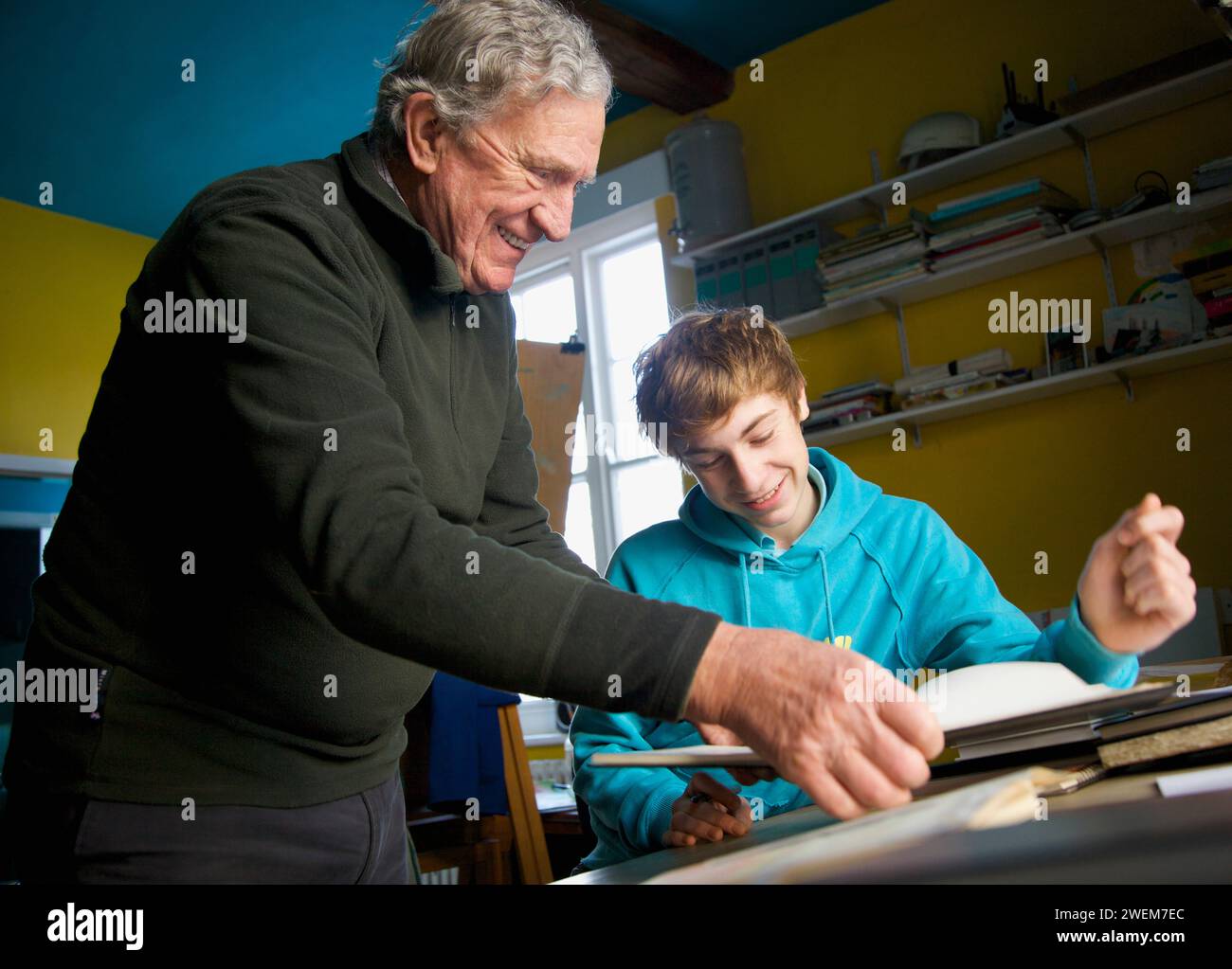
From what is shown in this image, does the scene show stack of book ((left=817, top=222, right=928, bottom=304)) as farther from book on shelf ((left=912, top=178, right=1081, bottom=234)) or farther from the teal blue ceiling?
the teal blue ceiling

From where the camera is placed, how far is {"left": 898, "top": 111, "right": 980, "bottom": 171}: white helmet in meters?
3.77

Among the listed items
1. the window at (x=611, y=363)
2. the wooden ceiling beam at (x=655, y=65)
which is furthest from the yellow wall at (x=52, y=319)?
the wooden ceiling beam at (x=655, y=65)

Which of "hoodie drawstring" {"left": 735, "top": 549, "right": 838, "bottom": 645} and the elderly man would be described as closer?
the elderly man

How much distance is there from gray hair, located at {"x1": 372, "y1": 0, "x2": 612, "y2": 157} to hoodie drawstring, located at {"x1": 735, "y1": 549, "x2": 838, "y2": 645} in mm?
667

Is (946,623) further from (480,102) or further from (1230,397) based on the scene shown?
(1230,397)

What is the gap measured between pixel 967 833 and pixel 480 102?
0.86m

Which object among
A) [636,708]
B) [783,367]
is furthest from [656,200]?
[636,708]

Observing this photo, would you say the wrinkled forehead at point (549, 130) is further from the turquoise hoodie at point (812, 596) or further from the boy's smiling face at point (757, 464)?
the turquoise hoodie at point (812, 596)

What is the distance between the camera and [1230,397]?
334 cm

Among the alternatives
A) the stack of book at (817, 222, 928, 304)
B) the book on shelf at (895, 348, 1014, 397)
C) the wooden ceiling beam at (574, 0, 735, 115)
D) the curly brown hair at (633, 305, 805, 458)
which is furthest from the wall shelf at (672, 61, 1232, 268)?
the curly brown hair at (633, 305, 805, 458)

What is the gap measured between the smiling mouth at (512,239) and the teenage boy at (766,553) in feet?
1.19

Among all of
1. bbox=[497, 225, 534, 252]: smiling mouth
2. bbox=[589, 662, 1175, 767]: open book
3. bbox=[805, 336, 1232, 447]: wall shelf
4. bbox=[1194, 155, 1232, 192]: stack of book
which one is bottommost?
bbox=[589, 662, 1175, 767]: open book

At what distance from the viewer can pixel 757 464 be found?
1.43m

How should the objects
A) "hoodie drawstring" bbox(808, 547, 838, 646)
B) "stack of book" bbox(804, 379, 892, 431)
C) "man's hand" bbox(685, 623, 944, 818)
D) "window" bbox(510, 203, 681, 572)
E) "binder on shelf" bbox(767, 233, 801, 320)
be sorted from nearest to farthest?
1. "man's hand" bbox(685, 623, 944, 818)
2. "hoodie drawstring" bbox(808, 547, 838, 646)
3. "stack of book" bbox(804, 379, 892, 431)
4. "binder on shelf" bbox(767, 233, 801, 320)
5. "window" bbox(510, 203, 681, 572)
